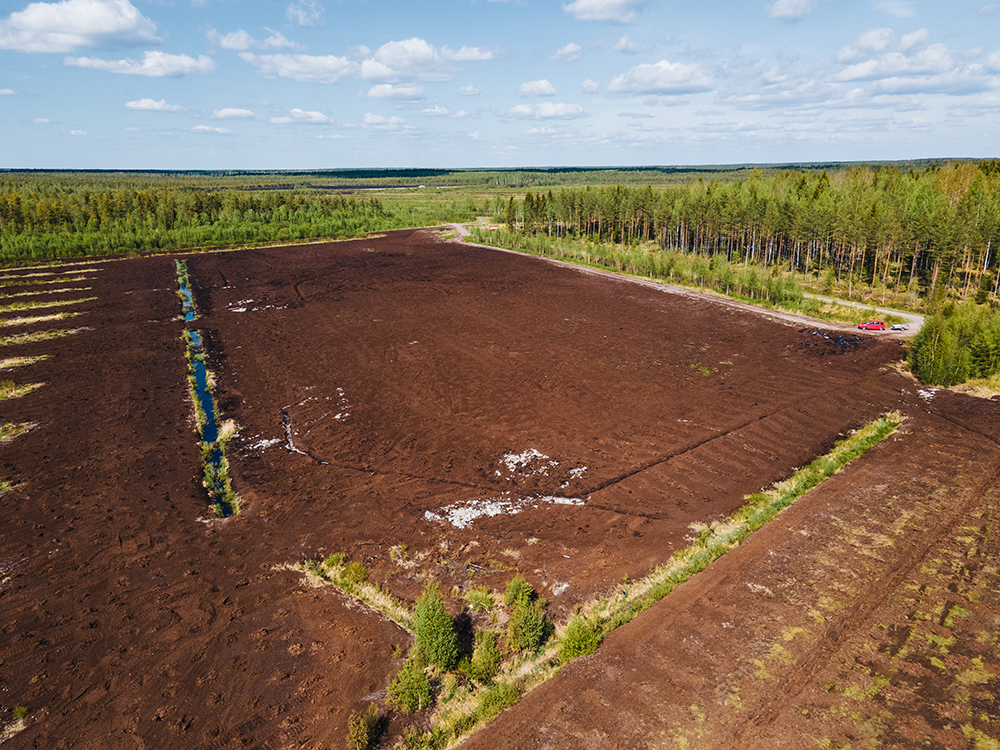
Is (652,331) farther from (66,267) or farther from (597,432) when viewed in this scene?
(66,267)

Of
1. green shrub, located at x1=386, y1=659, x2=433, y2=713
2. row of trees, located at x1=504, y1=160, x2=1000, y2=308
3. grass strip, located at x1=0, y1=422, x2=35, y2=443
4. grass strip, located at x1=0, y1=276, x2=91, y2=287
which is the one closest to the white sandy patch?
green shrub, located at x1=386, y1=659, x2=433, y2=713

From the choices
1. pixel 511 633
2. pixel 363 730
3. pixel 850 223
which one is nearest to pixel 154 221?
pixel 850 223

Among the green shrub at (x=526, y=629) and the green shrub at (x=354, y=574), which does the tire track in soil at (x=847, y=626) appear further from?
the green shrub at (x=354, y=574)

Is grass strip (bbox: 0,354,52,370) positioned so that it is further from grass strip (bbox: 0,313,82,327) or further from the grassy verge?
the grassy verge

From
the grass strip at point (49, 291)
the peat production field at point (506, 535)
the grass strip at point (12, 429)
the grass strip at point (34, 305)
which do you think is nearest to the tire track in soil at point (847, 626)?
the peat production field at point (506, 535)

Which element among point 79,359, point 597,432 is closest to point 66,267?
point 79,359

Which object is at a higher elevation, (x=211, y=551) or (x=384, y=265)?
(x=384, y=265)

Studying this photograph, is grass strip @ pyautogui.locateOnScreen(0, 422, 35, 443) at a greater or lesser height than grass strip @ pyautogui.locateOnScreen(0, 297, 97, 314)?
lesser
